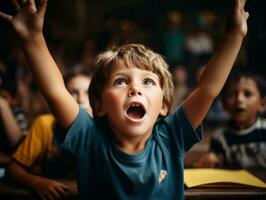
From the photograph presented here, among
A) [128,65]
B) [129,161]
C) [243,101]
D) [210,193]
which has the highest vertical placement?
[128,65]

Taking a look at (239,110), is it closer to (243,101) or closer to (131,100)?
(243,101)

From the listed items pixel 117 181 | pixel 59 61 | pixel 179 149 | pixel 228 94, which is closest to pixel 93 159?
pixel 117 181

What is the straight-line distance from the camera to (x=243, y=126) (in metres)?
1.79

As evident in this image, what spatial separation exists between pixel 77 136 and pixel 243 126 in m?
1.11

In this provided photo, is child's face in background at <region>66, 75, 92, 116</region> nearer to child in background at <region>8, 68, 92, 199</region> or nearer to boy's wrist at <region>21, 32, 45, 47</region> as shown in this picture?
child in background at <region>8, 68, 92, 199</region>

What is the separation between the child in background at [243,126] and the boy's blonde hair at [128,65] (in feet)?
2.41

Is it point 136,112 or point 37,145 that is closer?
point 136,112

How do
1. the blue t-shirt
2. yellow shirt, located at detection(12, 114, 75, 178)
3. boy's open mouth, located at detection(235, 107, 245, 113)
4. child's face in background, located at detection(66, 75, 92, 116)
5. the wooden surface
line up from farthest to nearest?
boy's open mouth, located at detection(235, 107, 245, 113)
child's face in background, located at detection(66, 75, 92, 116)
yellow shirt, located at detection(12, 114, 75, 178)
the wooden surface
the blue t-shirt

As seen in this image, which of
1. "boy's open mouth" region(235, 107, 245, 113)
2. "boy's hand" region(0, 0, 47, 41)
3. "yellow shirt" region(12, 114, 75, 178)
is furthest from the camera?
"boy's open mouth" region(235, 107, 245, 113)

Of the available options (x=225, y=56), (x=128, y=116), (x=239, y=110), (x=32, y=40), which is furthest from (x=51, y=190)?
(x=239, y=110)

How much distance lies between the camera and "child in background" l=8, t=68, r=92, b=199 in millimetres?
1060

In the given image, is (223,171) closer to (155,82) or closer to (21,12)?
(155,82)

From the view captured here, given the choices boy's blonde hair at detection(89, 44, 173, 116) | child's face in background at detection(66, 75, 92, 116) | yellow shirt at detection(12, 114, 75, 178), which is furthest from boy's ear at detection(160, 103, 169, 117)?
child's face in background at detection(66, 75, 92, 116)

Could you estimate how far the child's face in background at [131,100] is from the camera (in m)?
0.90
